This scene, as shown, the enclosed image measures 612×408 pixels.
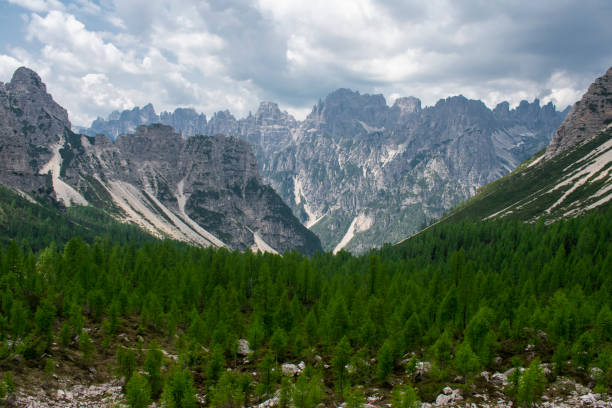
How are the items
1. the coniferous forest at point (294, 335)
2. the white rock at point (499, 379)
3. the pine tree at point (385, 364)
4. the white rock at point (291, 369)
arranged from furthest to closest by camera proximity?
1. the white rock at point (291, 369)
2. the pine tree at point (385, 364)
3. the white rock at point (499, 379)
4. the coniferous forest at point (294, 335)

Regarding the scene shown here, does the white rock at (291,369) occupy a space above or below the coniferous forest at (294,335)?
below

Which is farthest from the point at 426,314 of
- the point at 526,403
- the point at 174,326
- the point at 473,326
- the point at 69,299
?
the point at 69,299

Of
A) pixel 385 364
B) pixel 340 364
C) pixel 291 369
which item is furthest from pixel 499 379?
pixel 291 369

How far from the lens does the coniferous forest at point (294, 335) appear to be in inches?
2443

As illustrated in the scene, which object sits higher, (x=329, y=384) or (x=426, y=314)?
(x=426, y=314)

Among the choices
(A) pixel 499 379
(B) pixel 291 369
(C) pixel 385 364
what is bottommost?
(B) pixel 291 369

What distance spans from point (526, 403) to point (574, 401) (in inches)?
249

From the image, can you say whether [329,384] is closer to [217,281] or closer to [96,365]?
[96,365]

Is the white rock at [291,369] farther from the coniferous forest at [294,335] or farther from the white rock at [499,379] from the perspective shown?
the white rock at [499,379]

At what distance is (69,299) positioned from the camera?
91.3 meters

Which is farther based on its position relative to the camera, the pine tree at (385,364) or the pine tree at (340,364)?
the pine tree at (385,364)

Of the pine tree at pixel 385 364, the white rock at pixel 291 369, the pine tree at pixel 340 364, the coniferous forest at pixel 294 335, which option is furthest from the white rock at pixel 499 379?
the white rock at pixel 291 369

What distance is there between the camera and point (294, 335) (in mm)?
89625

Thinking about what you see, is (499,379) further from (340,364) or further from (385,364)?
(340,364)
